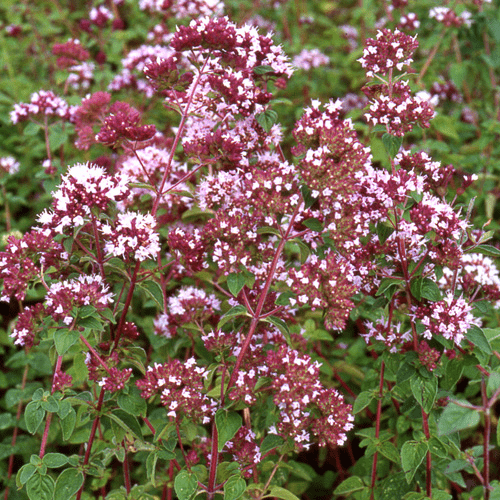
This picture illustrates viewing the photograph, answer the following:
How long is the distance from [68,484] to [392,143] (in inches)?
74.1

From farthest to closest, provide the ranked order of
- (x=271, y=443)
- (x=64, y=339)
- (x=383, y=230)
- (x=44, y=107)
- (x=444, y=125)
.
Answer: (x=444, y=125) < (x=44, y=107) < (x=383, y=230) < (x=271, y=443) < (x=64, y=339)

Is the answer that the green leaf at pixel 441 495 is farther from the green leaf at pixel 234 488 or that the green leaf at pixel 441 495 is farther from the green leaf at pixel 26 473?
the green leaf at pixel 26 473

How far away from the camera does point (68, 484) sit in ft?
7.38

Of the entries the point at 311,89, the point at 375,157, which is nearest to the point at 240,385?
the point at 375,157

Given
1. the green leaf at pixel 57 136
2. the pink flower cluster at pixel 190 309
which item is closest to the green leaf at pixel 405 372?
the pink flower cluster at pixel 190 309

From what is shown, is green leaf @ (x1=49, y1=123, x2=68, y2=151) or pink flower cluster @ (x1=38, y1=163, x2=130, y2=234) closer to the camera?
pink flower cluster @ (x1=38, y1=163, x2=130, y2=234)

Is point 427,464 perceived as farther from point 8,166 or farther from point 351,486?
point 8,166

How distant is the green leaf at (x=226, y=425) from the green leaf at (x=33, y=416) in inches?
26.2

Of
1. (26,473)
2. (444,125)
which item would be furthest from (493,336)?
(444,125)

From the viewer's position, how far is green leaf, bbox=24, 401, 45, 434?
2.12 meters

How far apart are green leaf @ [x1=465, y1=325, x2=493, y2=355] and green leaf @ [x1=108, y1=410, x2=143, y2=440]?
1.35 meters

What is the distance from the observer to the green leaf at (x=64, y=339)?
198 centimetres

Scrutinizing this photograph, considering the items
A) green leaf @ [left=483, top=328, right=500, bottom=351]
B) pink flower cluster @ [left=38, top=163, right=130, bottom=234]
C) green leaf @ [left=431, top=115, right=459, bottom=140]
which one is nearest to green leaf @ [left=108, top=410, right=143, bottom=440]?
pink flower cluster @ [left=38, top=163, right=130, bottom=234]

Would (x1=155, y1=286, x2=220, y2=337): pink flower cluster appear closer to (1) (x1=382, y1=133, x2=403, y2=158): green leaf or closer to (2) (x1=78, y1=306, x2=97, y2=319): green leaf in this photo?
(2) (x1=78, y1=306, x2=97, y2=319): green leaf
